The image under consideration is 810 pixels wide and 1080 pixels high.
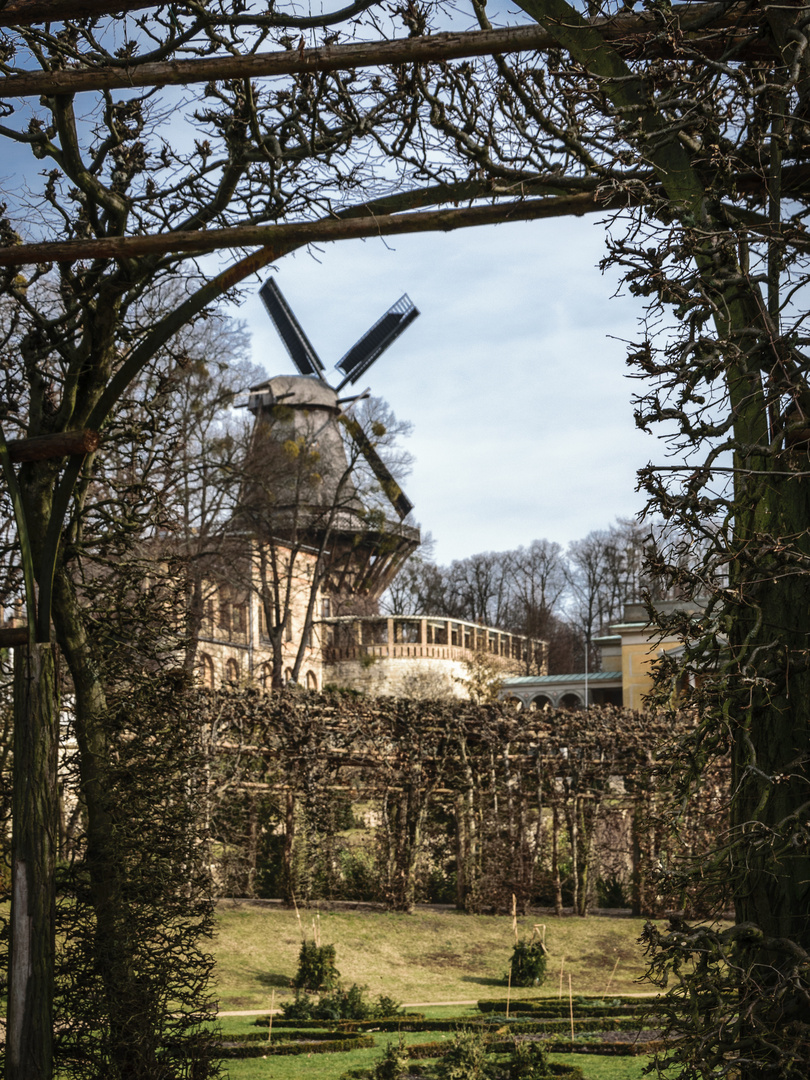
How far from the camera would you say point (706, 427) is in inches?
133

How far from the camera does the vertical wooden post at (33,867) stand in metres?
4.68

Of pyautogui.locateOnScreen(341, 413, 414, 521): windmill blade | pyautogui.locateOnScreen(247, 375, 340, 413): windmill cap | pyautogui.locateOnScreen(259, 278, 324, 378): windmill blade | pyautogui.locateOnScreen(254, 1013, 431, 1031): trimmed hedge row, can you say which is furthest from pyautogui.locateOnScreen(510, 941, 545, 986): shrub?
pyautogui.locateOnScreen(259, 278, 324, 378): windmill blade

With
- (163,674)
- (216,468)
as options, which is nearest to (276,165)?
(163,674)

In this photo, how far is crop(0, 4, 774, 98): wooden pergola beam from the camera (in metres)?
3.69

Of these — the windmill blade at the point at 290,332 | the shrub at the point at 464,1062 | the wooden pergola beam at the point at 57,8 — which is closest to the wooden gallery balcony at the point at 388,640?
the windmill blade at the point at 290,332

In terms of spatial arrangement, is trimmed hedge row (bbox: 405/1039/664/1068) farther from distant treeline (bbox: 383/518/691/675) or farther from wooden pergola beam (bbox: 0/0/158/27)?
distant treeline (bbox: 383/518/691/675)

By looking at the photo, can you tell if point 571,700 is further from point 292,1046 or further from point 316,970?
point 292,1046

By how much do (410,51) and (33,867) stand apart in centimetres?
391

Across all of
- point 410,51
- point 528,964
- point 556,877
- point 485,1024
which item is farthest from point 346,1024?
point 410,51

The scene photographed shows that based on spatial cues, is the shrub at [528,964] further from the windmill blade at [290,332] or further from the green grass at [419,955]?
the windmill blade at [290,332]

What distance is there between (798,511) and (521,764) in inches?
556

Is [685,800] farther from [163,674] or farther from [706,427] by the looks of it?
[163,674]

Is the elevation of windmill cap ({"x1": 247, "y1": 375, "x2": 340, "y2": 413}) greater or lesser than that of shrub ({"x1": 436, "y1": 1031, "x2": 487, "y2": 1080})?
greater

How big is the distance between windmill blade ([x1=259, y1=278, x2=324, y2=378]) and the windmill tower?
4 centimetres
